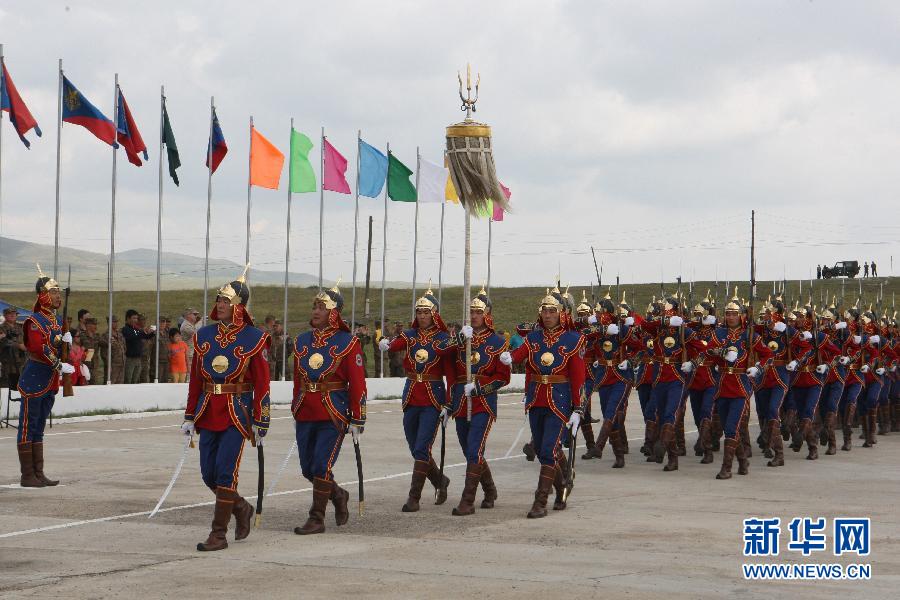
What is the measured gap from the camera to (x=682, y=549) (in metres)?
11.0

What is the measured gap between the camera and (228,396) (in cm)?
1123

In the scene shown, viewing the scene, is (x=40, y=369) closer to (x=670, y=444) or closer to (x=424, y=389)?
(x=424, y=389)

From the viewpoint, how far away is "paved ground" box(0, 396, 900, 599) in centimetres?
934

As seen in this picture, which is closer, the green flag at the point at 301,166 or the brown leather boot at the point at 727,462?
the brown leather boot at the point at 727,462

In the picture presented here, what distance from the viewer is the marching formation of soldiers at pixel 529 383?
11367mm

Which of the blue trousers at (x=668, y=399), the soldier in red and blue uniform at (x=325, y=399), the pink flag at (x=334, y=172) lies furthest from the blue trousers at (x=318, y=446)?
the pink flag at (x=334, y=172)

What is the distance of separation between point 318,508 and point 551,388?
9.11ft

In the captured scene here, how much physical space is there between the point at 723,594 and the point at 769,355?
10.3m

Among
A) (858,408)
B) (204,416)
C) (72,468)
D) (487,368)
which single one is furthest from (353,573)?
(858,408)

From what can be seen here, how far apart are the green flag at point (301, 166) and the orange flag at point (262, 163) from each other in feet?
2.64

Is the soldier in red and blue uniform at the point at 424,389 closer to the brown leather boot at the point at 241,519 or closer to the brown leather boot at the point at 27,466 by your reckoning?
the brown leather boot at the point at 241,519

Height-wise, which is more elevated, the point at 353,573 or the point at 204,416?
the point at 204,416

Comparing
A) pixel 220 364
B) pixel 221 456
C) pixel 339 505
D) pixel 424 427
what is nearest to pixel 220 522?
pixel 221 456

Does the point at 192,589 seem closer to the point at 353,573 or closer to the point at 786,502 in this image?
the point at 353,573
